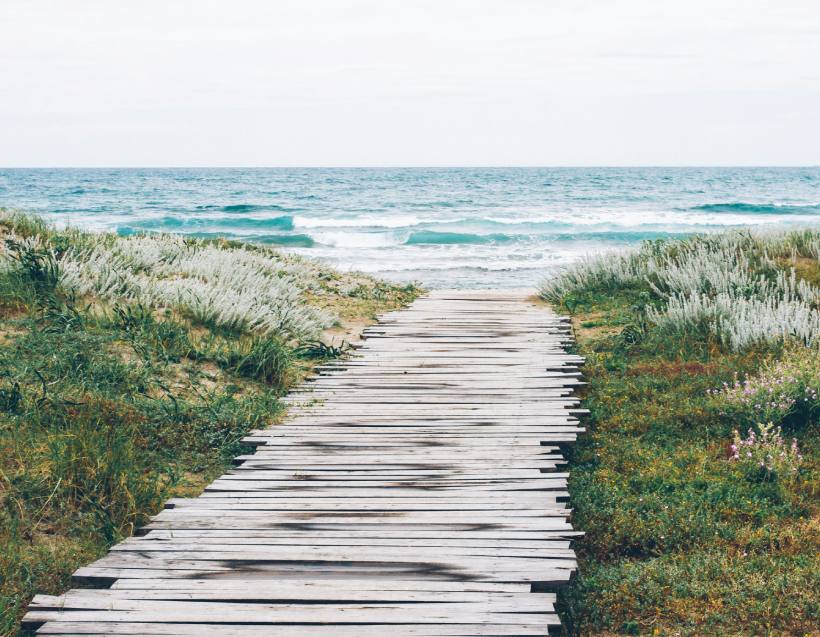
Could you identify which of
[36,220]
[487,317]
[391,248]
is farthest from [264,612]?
[391,248]

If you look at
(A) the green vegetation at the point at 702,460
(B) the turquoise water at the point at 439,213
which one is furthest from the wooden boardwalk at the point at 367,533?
(B) the turquoise water at the point at 439,213

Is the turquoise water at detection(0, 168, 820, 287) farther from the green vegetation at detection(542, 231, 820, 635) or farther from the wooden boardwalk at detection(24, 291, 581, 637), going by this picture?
the wooden boardwalk at detection(24, 291, 581, 637)

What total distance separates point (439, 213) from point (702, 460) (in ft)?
131

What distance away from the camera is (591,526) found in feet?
17.5

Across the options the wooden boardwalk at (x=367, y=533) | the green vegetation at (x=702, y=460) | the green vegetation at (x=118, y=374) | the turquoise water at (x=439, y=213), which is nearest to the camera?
the wooden boardwalk at (x=367, y=533)

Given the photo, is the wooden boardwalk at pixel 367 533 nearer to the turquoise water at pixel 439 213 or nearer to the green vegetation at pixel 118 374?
the green vegetation at pixel 118 374

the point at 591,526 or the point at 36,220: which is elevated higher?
the point at 36,220

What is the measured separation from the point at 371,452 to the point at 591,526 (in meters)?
1.71

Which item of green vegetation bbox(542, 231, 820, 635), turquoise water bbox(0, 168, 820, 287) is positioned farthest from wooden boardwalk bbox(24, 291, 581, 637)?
turquoise water bbox(0, 168, 820, 287)

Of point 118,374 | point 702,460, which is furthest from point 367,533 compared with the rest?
point 118,374

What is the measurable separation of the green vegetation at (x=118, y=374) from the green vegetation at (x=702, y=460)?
288 cm

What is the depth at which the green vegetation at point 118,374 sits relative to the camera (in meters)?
5.32

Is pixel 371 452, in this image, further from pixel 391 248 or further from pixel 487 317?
pixel 391 248

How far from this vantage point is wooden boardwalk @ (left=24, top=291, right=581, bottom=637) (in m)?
3.88
